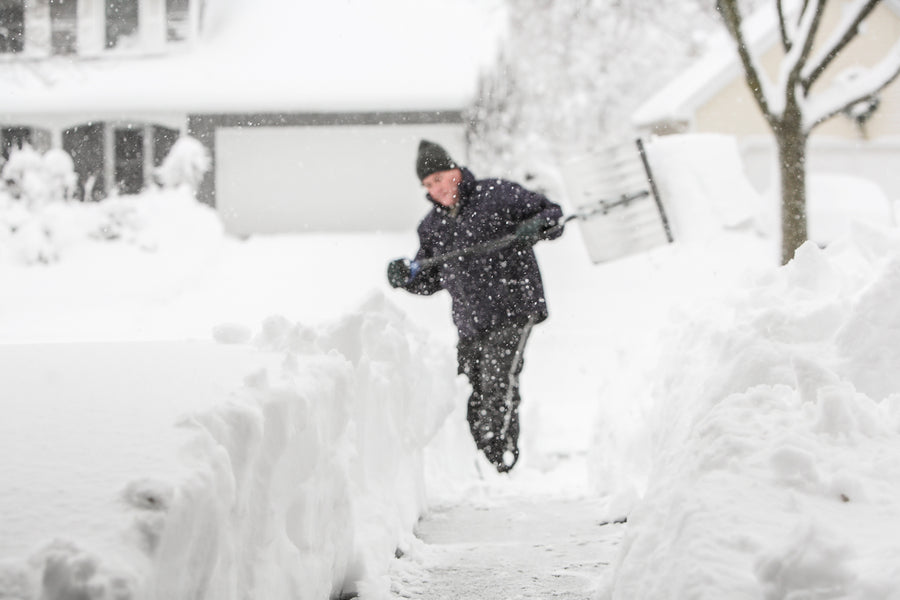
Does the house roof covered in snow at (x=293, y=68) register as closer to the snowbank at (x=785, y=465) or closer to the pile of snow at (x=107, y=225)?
the pile of snow at (x=107, y=225)

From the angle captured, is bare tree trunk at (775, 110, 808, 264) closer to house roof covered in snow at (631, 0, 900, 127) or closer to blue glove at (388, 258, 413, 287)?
blue glove at (388, 258, 413, 287)

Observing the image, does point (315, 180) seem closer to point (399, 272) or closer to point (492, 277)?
point (399, 272)

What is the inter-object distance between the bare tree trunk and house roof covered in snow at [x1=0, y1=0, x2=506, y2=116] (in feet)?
27.3

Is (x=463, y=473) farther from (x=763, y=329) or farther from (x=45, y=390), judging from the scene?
(x=45, y=390)

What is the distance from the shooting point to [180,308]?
609 inches

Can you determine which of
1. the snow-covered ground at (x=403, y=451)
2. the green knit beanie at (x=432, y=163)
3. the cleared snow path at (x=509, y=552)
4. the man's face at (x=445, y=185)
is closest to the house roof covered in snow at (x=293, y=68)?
the snow-covered ground at (x=403, y=451)

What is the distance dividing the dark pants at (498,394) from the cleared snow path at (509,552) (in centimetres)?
66

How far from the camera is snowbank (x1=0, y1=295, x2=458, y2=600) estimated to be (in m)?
1.80

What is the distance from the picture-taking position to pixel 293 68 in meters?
18.2

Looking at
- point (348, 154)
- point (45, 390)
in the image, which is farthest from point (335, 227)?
point (45, 390)

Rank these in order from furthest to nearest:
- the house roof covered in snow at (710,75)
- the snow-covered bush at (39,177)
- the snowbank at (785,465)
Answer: the house roof covered in snow at (710,75) < the snow-covered bush at (39,177) < the snowbank at (785,465)

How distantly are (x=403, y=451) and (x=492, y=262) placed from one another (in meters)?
1.58

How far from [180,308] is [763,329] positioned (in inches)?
493

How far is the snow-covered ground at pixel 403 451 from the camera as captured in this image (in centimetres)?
199
